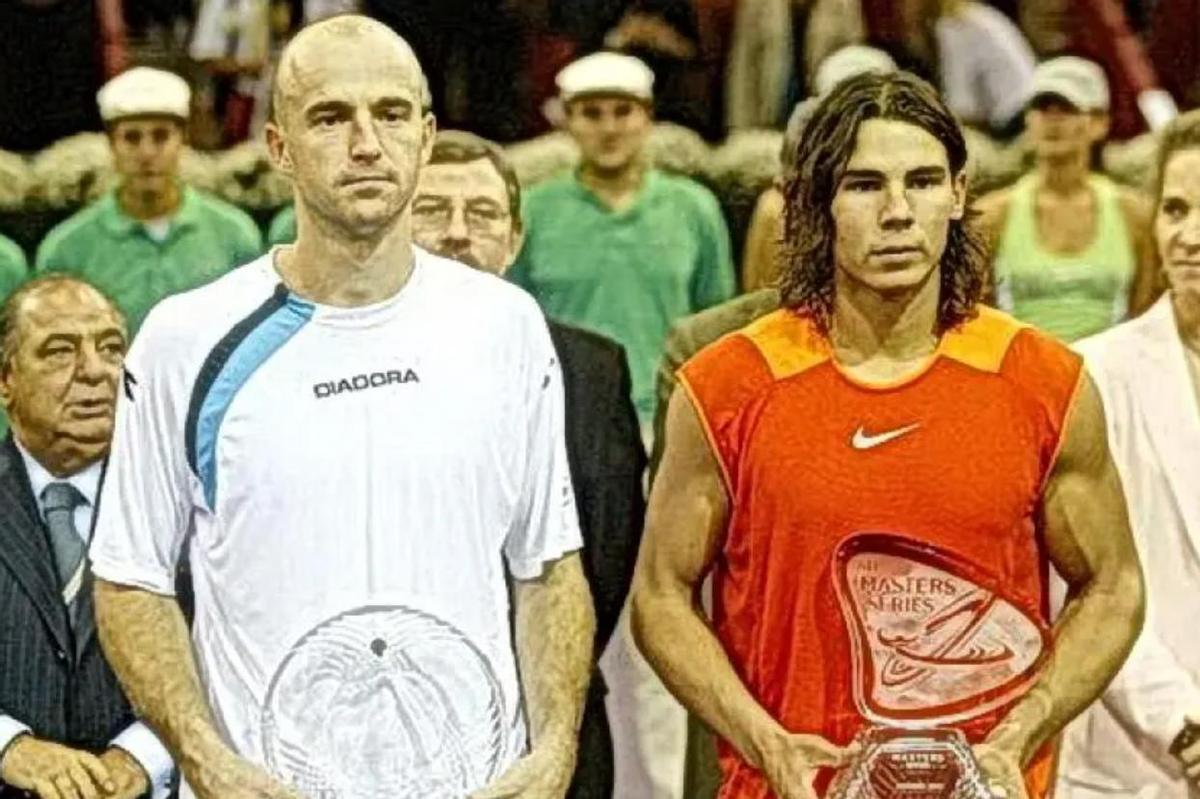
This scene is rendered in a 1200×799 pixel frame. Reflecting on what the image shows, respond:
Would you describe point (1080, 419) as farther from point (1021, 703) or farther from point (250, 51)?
point (250, 51)

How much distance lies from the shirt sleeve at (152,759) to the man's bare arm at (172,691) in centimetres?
23

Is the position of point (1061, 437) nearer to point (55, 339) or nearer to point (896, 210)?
point (896, 210)

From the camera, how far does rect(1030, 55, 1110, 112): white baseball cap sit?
3564 mm

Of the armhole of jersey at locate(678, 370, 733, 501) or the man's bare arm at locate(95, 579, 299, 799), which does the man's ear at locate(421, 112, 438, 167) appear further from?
the man's bare arm at locate(95, 579, 299, 799)

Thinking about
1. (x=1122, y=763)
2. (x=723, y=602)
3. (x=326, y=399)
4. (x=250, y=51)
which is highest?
(x=250, y=51)

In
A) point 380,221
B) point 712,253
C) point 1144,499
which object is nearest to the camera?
point 380,221

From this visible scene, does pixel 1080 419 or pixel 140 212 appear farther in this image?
pixel 140 212

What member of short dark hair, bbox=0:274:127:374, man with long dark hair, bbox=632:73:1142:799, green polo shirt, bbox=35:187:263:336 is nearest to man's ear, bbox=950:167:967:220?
man with long dark hair, bbox=632:73:1142:799

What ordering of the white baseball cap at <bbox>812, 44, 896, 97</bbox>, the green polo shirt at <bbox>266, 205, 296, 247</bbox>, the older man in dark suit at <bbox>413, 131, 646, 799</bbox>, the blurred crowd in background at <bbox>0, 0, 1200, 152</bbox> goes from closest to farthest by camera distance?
1. the green polo shirt at <bbox>266, 205, 296, 247</bbox>
2. the older man in dark suit at <bbox>413, 131, 646, 799</bbox>
3. the white baseball cap at <bbox>812, 44, 896, 97</bbox>
4. the blurred crowd in background at <bbox>0, 0, 1200, 152</bbox>

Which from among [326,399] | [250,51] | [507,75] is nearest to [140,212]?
[250,51]

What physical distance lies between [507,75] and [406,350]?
0.80 m

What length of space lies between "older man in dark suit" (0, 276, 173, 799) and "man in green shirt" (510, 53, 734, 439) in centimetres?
47

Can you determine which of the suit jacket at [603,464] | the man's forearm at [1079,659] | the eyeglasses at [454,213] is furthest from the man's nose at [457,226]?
the man's forearm at [1079,659]

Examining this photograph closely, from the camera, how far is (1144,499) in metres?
3.10
